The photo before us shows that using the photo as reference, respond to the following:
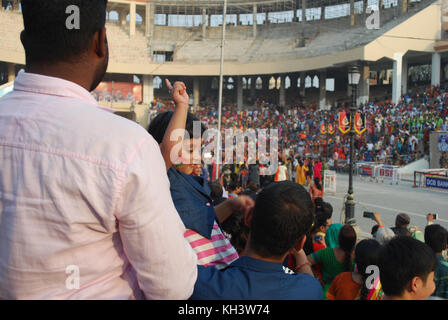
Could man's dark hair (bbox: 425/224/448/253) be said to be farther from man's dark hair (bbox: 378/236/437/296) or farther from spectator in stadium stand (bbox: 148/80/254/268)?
spectator in stadium stand (bbox: 148/80/254/268)

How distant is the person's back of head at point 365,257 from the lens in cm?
297

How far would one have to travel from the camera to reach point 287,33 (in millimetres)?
45656

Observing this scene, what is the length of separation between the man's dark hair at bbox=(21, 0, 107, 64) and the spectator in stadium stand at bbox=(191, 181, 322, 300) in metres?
0.92

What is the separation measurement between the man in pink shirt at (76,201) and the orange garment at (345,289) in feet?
6.91

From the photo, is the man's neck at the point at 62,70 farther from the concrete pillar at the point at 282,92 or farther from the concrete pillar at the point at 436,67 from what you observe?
the concrete pillar at the point at 282,92

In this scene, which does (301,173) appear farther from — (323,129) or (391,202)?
(323,129)

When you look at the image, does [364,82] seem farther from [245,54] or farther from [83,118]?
[83,118]

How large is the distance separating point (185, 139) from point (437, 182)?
16202 millimetres

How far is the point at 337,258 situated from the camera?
3678 mm

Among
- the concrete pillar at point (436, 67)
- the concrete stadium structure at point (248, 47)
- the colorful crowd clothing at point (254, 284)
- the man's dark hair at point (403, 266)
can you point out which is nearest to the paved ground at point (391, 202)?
the man's dark hair at point (403, 266)
